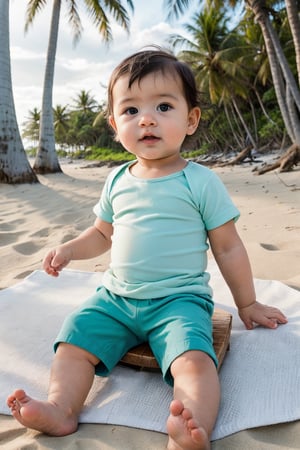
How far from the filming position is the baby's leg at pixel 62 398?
91 centimetres

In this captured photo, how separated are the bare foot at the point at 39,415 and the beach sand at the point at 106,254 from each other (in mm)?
26

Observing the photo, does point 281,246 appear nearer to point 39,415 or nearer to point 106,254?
point 106,254

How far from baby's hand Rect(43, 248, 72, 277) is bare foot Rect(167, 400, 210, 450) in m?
0.78

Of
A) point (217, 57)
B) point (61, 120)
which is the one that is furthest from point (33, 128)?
point (217, 57)

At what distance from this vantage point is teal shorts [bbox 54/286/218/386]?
1062 millimetres

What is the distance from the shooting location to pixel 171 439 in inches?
33.9

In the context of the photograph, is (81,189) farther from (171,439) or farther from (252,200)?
(171,439)

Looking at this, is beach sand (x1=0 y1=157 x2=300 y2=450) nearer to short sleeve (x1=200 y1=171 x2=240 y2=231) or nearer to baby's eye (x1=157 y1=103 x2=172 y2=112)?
short sleeve (x1=200 y1=171 x2=240 y2=231)

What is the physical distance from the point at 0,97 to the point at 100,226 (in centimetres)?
584

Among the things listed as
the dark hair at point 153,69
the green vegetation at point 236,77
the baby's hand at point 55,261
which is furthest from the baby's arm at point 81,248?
the green vegetation at point 236,77

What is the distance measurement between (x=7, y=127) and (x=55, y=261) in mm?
5833

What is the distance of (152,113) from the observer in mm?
1277

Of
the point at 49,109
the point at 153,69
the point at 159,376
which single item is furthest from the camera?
the point at 49,109

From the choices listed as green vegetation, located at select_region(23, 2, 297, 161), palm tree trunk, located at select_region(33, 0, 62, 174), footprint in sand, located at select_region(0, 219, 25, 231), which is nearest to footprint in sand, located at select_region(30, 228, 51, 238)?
footprint in sand, located at select_region(0, 219, 25, 231)
